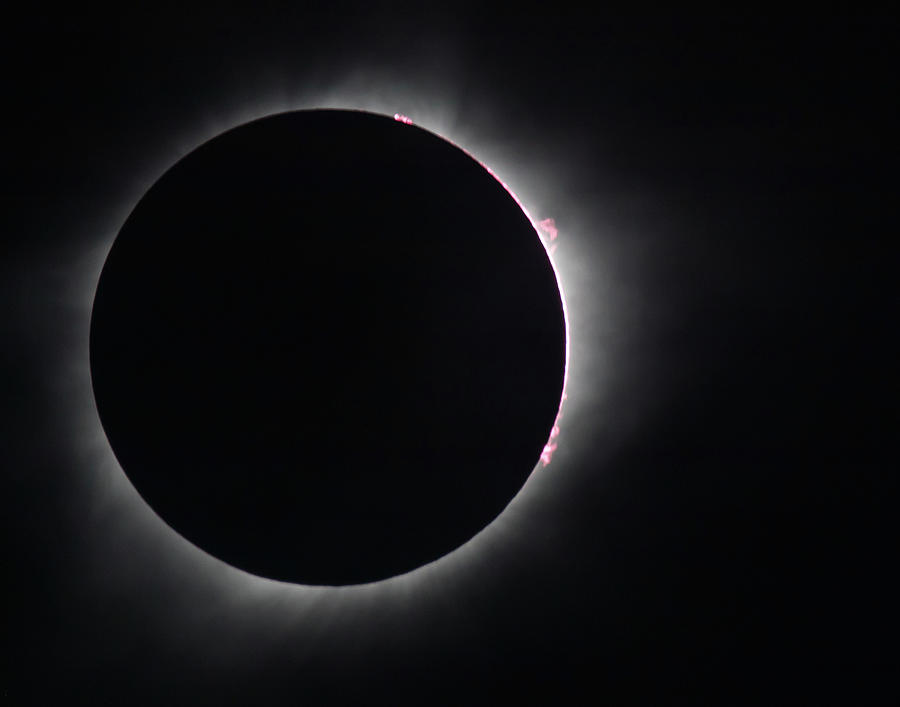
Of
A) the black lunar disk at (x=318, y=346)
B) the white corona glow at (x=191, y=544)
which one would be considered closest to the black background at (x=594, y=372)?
the white corona glow at (x=191, y=544)

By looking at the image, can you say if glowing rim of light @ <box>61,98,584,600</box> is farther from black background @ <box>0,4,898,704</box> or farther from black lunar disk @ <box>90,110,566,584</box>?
black lunar disk @ <box>90,110,566,584</box>

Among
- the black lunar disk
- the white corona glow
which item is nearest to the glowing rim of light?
the white corona glow

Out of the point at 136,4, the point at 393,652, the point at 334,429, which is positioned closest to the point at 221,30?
the point at 136,4

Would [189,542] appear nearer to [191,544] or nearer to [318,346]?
[191,544]

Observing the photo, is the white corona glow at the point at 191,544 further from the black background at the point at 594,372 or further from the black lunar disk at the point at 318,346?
the black lunar disk at the point at 318,346

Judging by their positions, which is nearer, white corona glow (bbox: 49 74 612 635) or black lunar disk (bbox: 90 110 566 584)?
black lunar disk (bbox: 90 110 566 584)
